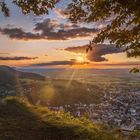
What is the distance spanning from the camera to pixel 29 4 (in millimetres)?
13914

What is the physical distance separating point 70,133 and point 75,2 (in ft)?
17.1

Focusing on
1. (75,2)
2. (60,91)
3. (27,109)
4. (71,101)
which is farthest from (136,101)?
(75,2)

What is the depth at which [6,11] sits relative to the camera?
13578mm

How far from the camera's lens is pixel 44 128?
16875 mm

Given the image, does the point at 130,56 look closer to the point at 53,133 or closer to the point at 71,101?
the point at 53,133

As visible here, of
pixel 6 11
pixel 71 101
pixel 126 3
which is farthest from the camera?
pixel 71 101

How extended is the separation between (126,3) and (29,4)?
11.5 ft

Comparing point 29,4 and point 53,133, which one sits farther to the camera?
point 53,133

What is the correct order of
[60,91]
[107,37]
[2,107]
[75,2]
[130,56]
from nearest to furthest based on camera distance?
[75,2], [107,37], [130,56], [2,107], [60,91]

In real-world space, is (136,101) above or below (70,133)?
below

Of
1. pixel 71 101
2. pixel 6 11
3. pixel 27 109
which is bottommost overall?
pixel 71 101

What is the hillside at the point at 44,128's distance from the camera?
15539 millimetres

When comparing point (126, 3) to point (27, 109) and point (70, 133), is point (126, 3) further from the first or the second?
point (27, 109)

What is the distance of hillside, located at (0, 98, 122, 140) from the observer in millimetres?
15539
